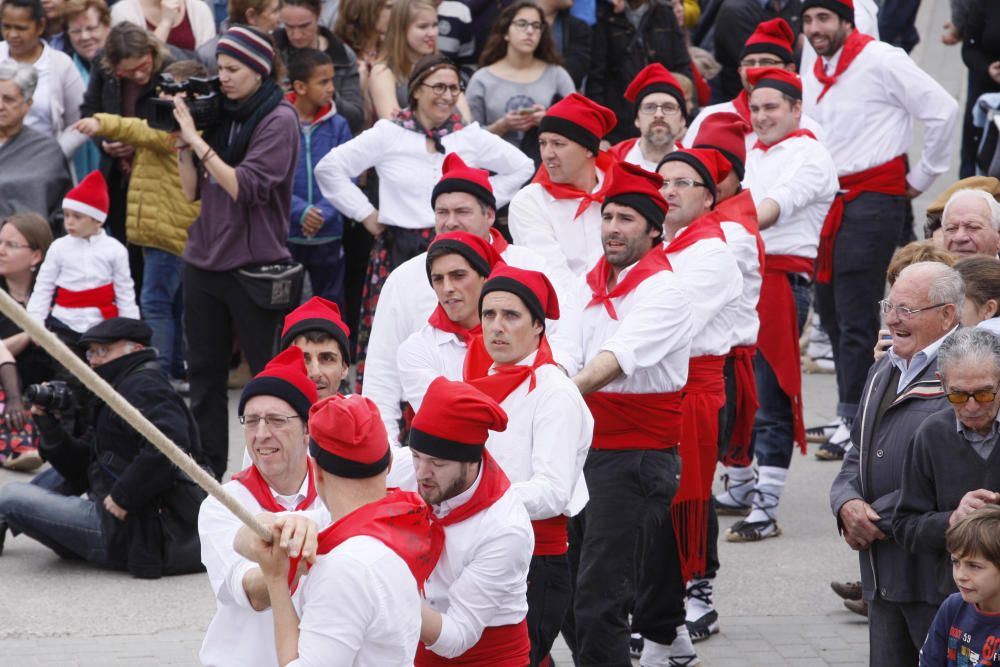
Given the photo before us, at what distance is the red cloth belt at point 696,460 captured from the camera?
270 inches

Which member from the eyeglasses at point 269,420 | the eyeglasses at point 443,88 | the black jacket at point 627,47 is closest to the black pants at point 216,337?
the eyeglasses at point 443,88

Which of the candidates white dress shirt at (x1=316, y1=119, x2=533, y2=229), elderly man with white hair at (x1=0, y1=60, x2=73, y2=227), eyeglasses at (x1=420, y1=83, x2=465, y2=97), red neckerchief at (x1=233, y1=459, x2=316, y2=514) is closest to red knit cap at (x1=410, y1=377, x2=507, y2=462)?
red neckerchief at (x1=233, y1=459, x2=316, y2=514)

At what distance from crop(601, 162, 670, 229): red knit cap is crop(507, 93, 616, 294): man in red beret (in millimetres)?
1087

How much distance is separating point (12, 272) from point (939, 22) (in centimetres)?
1158

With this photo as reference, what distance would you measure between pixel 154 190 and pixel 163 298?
73cm

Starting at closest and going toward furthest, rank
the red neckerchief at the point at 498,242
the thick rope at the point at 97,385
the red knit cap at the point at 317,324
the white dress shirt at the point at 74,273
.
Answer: the thick rope at the point at 97,385, the red knit cap at the point at 317,324, the red neckerchief at the point at 498,242, the white dress shirt at the point at 74,273

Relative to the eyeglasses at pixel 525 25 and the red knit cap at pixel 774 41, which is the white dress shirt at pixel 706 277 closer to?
the red knit cap at pixel 774 41

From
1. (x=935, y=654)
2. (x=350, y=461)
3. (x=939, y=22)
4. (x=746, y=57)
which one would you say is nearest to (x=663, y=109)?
(x=746, y=57)

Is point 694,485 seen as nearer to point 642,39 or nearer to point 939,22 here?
point 642,39

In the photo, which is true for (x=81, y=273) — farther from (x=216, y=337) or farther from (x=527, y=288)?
(x=527, y=288)

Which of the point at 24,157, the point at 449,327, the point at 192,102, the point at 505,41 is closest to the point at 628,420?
the point at 449,327

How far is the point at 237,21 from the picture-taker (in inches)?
416

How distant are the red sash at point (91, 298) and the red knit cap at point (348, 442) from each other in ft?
18.7

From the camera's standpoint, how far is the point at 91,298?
372 inches
